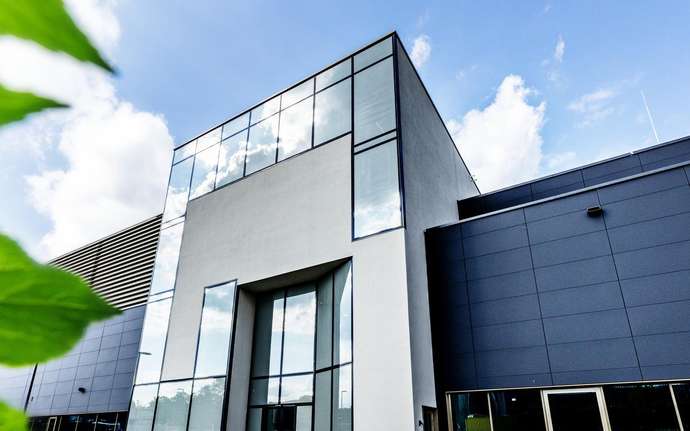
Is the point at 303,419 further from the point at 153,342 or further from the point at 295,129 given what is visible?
the point at 295,129

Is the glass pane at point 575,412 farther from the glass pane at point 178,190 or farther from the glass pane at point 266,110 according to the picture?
the glass pane at point 178,190

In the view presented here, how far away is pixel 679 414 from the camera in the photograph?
22.1ft

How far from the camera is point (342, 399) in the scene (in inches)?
328

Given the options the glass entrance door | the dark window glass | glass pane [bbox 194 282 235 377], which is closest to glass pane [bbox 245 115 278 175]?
glass pane [bbox 194 282 235 377]

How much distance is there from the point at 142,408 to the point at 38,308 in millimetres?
13300

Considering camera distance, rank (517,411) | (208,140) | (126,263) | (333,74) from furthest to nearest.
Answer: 1. (126,263)
2. (208,140)
3. (333,74)
4. (517,411)

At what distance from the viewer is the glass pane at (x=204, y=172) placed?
43.7 feet

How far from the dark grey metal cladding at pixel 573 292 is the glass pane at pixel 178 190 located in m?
8.39

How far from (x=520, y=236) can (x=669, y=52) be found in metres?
8.33

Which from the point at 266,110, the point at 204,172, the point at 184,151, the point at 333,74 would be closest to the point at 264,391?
the point at 204,172

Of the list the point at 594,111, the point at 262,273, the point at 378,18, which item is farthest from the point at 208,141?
the point at 594,111

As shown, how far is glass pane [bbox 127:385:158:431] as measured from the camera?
11156mm

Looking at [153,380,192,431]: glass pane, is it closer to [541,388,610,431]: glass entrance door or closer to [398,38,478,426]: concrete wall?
[398,38,478,426]: concrete wall

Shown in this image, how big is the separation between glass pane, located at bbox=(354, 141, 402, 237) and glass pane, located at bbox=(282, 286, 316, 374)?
Result: 7.53 feet
